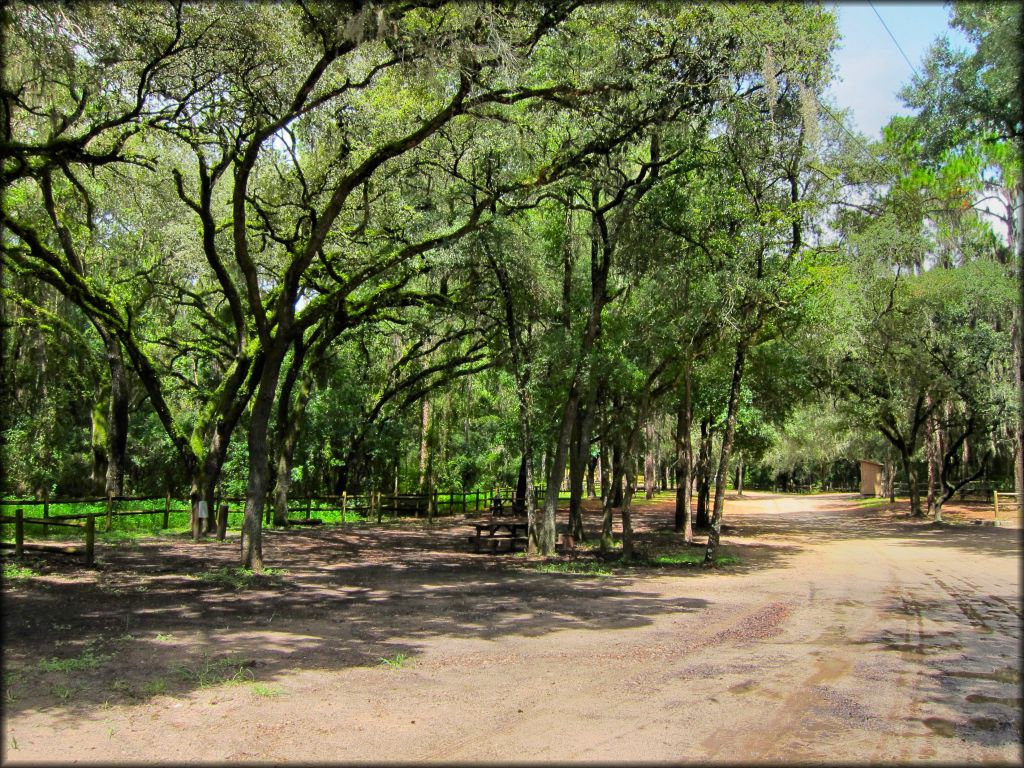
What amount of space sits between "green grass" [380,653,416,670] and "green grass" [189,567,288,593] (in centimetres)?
488

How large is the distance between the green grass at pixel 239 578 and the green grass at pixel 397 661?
4.88 meters

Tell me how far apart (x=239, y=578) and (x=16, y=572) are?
3401mm

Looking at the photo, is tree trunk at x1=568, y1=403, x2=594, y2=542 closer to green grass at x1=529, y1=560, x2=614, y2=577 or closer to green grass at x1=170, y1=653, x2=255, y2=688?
green grass at x1=529, y1=560, x2=614, y2=577

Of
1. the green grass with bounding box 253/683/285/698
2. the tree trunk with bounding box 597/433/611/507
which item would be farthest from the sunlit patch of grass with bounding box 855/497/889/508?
the green grass with bounding box 253/683/285/698

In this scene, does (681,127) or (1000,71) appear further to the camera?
(681,127)

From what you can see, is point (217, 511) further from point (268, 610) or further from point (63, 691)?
point (63, 691)

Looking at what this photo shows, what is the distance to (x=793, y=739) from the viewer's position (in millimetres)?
4879

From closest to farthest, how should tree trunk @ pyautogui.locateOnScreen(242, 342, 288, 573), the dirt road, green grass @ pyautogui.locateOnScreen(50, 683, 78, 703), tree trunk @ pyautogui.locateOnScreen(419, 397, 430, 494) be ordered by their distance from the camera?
1. the dirt road
2. green grass @ pyautogui.locateOnScreen(50, 683, 78, 703)
3. tree trunk @ pyautogui.locateOnScreen(242, 342, 288, 573)
4. tree trunk @ pyautogui.locateOnScreen(419, 397, 430, 494)

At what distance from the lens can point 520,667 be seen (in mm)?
6969

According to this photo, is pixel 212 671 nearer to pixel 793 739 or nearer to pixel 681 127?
pixel 793 739

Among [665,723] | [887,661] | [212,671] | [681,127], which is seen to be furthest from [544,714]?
[681,127]

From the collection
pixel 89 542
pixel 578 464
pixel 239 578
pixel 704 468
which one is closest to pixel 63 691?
pixel 239 578

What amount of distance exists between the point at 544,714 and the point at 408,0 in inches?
349

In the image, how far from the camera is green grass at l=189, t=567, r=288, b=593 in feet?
37.8
